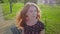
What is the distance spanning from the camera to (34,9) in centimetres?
146

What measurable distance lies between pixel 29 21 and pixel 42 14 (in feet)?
0.47

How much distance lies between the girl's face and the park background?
0.26 ft

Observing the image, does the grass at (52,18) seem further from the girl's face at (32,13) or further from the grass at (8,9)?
the grass at (8,9)

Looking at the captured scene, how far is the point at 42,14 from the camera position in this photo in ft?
4.96

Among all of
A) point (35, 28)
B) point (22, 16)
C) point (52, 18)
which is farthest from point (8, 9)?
point (52, 18)

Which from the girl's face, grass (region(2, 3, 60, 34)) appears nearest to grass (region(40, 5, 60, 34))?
grass (region(2, 3, 60, 34))

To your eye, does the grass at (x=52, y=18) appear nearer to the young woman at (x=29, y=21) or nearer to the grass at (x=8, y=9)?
the young woman at (x=29, y=21)

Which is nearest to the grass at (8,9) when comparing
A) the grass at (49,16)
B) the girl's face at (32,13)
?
the grass at (49,16)

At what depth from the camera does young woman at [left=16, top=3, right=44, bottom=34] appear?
148cm

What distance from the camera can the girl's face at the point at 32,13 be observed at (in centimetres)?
146

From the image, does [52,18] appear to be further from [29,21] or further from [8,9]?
[8,9]

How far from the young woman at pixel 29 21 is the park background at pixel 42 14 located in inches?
1.8

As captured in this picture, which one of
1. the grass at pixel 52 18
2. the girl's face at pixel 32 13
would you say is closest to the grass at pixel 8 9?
the girl's face at pixel 32 13

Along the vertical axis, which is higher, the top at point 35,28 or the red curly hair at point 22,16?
the red curly hair at point 22,16
